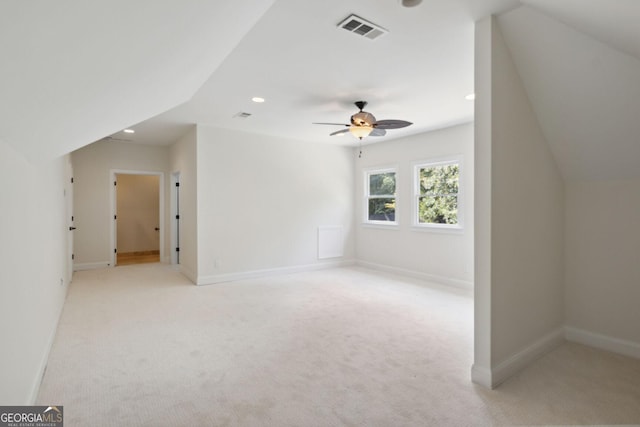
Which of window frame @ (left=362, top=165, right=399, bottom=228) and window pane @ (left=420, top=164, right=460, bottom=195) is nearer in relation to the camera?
window pane @ (left=420, top=164, right=460, bottom=195)

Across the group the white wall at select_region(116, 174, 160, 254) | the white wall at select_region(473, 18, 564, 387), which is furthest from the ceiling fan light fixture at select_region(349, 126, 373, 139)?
the white wall at select_region(116, 174, 160, 254)

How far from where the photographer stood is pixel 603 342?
9.98ft

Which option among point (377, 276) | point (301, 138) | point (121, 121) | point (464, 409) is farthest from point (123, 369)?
point (301, 138)

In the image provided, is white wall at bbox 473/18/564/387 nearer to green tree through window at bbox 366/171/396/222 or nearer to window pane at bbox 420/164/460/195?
window pane at bbox 420/164/460/195

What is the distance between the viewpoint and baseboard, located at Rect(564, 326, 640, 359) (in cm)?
288

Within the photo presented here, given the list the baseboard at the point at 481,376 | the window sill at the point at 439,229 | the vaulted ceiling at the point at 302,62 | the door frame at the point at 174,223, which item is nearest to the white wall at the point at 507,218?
the baseboard at the point at 481,376

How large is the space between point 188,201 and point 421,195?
422 centimetres

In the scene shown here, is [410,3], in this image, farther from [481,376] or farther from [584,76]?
[481,376]

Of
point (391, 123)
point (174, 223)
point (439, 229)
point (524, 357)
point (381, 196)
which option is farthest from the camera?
point (174, 223)

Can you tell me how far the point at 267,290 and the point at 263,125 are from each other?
268cm

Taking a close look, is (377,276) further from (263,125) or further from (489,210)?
(489,210)

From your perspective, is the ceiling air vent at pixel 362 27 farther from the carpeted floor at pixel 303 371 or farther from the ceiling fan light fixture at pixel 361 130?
the carpeted floor at pixel 303 371

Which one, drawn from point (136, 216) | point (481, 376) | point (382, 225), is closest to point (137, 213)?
point (136, 216)

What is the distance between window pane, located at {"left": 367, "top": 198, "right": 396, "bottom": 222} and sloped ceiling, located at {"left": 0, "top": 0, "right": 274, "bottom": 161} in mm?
4933
